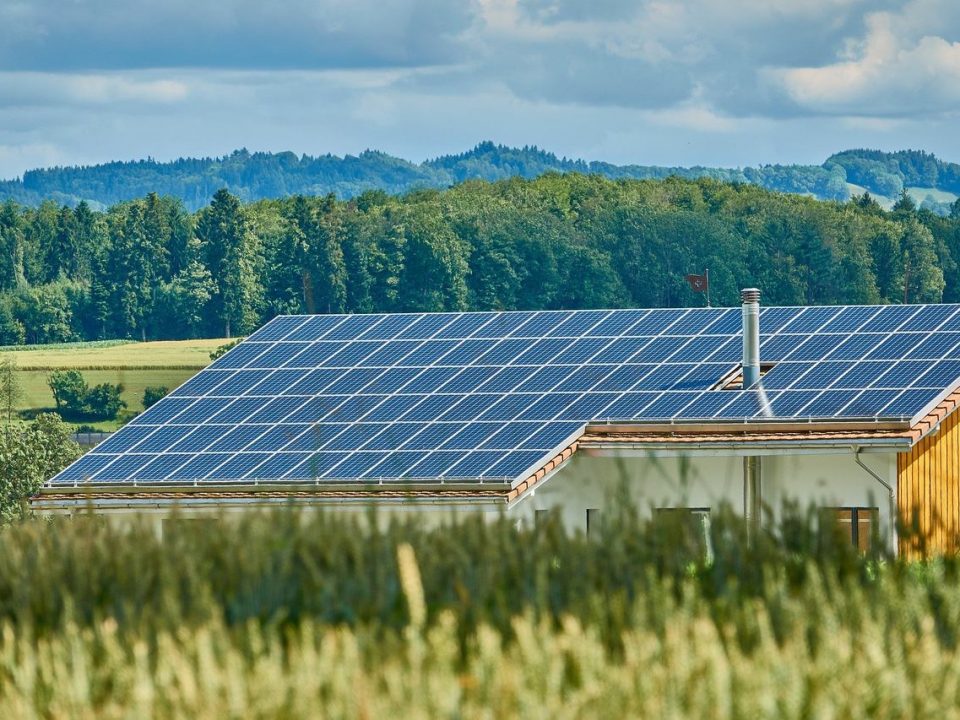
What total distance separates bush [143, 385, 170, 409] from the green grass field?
2.50 ft

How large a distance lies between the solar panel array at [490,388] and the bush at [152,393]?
4601 inches

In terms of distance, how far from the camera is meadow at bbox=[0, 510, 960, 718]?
36.1 ft

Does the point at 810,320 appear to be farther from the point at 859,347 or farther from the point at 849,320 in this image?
the point at 859,347

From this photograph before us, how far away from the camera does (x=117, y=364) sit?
176 m

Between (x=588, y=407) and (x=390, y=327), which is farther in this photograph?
(x=390, y=327)

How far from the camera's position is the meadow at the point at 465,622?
11.0m

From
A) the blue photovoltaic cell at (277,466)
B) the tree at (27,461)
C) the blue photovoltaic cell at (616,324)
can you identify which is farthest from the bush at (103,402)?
the blue photovoltaic cell at (277,466)

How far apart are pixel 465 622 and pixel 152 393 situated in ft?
495

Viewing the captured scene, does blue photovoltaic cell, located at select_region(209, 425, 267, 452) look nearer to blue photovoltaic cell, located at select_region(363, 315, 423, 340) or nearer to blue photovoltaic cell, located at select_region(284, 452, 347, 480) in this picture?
blue photovoltaic cell, located at select_region(284, 452, 347, 480)

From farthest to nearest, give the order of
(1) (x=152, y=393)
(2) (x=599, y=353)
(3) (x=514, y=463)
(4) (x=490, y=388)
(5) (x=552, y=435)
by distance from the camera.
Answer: (1) (x=152, y=393), (2) (x=599, y=353), (4) (x=490, y=388), (5) (x=552, y=435), (3) (x=514, y=463)

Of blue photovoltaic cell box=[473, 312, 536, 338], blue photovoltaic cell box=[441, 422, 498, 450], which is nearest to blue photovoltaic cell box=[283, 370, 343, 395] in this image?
blue photovoltaic cell box=[473, 312, 536, 338]

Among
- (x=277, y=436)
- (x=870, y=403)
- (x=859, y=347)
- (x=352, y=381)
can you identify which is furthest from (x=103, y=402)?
(x=870, y=403)

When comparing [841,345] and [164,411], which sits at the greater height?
[841,345]

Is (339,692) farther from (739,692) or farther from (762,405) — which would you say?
(762,405)
